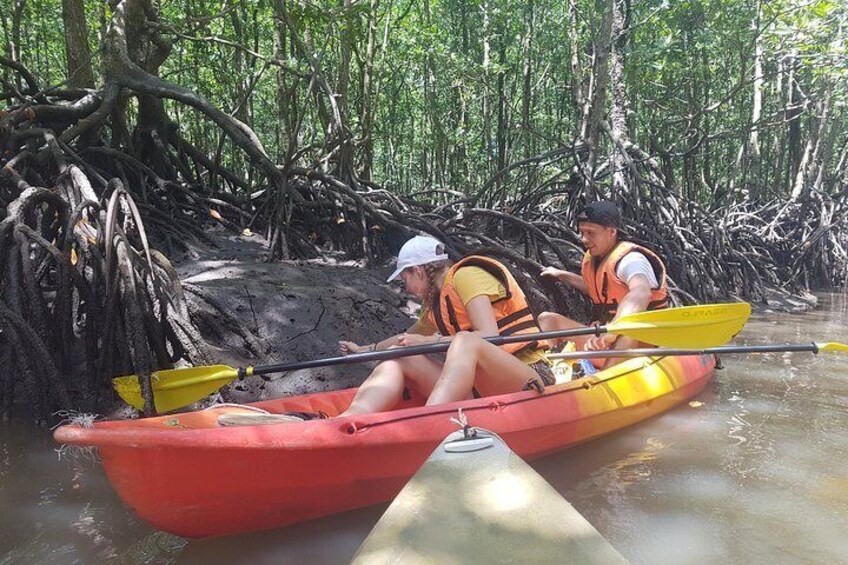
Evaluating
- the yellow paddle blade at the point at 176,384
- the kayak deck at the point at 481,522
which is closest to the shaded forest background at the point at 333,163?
the yellow paddle blade at the point at 176,384

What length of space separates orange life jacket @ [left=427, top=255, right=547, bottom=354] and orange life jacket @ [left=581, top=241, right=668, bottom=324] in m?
0.96

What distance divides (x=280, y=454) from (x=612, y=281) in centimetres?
245

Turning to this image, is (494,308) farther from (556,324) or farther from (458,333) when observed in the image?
(556,324)

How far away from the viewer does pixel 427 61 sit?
12844 mm

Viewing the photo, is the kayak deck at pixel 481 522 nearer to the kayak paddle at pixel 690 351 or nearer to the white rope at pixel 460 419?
the white rope at pixel 460 419

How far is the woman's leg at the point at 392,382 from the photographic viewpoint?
2.75 metres

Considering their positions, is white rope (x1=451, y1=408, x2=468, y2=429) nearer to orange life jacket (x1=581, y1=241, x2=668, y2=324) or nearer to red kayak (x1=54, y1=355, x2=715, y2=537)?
red kayak (x1=54, y1=355, x2=715, y2=537)

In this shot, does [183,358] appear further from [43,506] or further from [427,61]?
[427,61]

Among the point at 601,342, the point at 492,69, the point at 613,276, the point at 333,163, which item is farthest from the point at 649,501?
the point at 492,69

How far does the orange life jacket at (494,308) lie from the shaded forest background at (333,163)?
121cm

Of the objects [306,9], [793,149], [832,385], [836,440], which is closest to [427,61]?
[306,9]

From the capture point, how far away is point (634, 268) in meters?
3.72

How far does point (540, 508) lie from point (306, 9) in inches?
205

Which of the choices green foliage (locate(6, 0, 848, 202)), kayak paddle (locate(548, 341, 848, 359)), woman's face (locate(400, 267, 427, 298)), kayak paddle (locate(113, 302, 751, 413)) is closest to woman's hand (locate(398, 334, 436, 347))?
kayak paddle (locate(113, 302, 751, 413))
